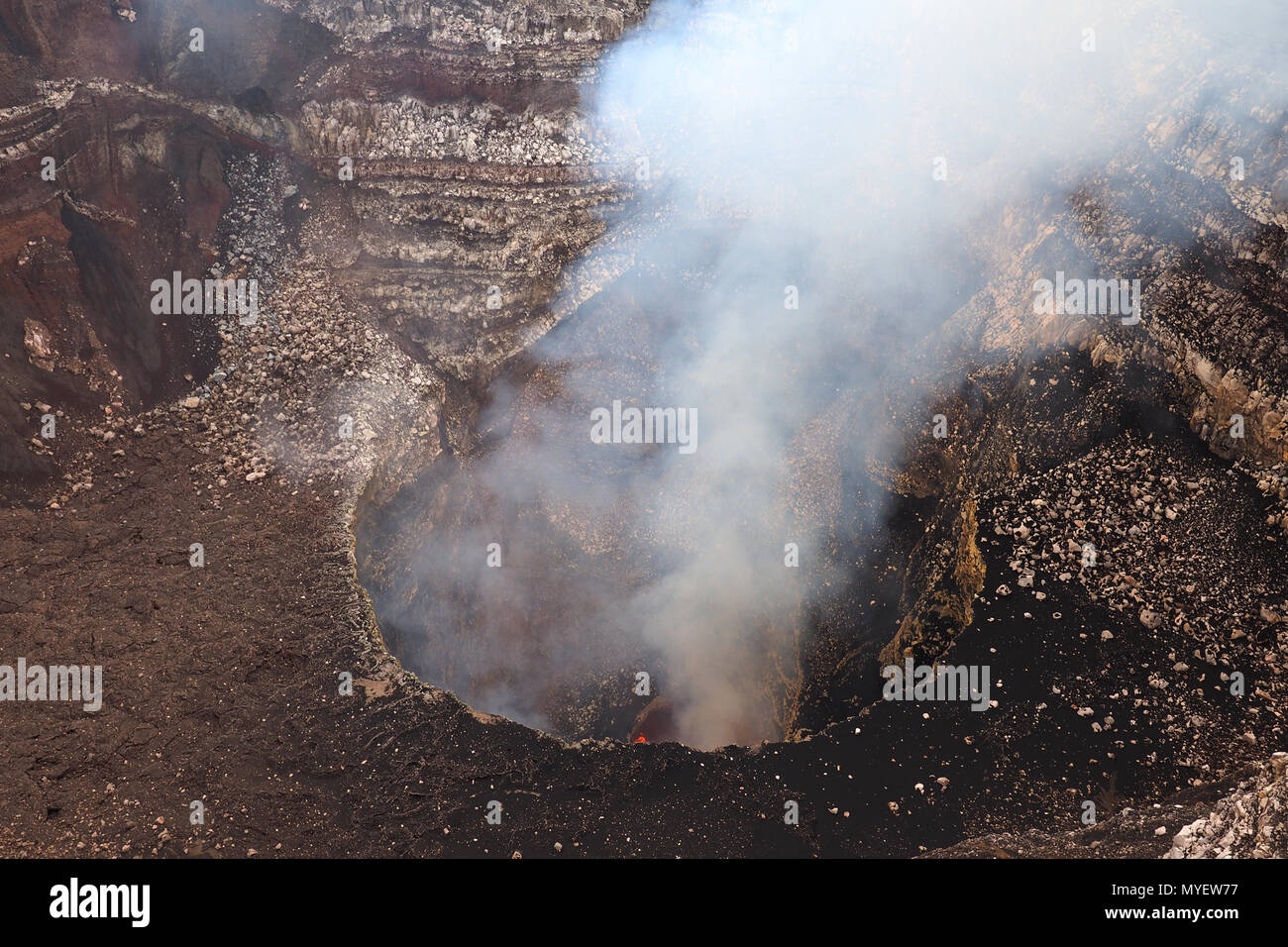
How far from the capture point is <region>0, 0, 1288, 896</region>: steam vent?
8531 millimetres

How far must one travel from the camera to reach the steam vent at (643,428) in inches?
336

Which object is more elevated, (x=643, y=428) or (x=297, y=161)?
(x=297, y=161)

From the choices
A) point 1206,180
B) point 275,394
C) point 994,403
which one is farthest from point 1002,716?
point 275,394

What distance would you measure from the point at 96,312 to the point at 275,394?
96.4 inches

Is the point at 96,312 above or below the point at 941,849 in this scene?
above

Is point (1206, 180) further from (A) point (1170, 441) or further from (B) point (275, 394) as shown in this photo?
(B) point (275, 394)

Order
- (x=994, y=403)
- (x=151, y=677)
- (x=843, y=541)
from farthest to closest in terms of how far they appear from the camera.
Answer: (x=843, y=541) → (x=994, y=403) → (x=151, y=677)

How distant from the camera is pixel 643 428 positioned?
14.8m

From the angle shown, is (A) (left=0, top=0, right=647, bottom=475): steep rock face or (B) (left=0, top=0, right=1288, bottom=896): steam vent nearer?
(B) (left=0, top=0, right=1288, bottom=896): steam vent

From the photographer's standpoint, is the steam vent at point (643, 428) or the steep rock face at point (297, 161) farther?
the steep rock face at point (297, 161)

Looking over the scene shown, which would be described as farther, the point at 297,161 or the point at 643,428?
the point at 643,428

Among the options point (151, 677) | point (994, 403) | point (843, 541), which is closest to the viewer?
point (151, 677)

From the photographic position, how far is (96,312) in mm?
11625

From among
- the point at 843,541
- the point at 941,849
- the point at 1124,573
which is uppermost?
the point at 843,541
